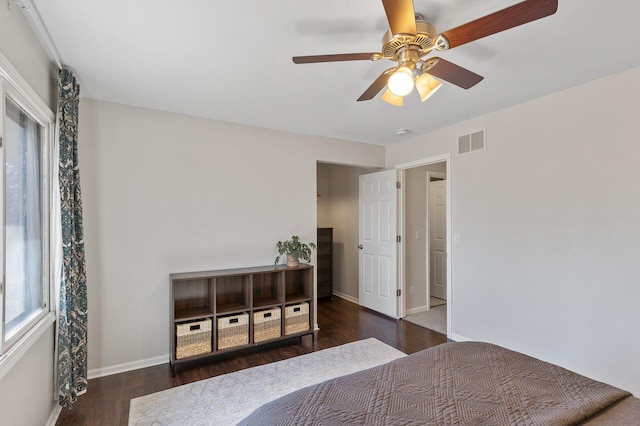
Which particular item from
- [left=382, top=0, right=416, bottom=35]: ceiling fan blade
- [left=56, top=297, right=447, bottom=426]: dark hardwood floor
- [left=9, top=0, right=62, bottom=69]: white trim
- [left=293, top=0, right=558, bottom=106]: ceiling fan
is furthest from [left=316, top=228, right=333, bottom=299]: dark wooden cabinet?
[left=382, top=0, right=416, bottom=35]: ceiling fan blade

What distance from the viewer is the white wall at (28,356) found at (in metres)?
1.51

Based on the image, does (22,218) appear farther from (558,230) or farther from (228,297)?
(558,230)

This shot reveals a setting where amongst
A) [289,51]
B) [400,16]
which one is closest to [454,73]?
[400,16]

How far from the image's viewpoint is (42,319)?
1987 mm

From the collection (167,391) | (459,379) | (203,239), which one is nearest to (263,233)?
(203,239)

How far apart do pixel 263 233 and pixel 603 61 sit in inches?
128

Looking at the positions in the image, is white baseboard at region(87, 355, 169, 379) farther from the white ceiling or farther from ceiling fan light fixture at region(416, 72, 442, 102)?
ceiling fan light fixture at region(416, 72, 442, 102)

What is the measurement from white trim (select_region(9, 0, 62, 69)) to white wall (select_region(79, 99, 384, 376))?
0.80 metres

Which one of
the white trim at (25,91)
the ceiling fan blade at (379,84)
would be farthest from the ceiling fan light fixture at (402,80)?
the white trim at (25,91)

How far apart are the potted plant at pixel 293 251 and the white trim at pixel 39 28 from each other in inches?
96.4

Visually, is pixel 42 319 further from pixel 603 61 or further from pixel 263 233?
pixel 603 61

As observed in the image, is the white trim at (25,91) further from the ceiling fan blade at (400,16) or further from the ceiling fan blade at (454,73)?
the ceiling fan blade at (454,73)

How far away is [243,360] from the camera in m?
3.09

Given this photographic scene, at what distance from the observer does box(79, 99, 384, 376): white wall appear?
2.80 meters
